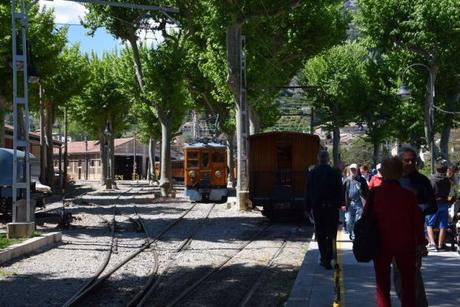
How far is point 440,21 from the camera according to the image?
1064 inches

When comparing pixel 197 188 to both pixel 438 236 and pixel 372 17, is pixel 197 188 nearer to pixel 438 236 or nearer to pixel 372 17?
pixel 372 17

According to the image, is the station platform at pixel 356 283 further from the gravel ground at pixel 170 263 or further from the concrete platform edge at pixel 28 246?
the concrete platform edge at pixel 28 246

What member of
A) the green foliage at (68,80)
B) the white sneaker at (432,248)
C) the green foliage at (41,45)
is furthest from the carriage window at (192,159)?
the white sneaker at (432,248)

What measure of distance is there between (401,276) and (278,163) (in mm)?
16108

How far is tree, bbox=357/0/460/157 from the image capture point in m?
27.0

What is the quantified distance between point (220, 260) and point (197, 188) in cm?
1956

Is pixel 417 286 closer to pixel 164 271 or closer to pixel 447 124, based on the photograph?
pixel 164 271

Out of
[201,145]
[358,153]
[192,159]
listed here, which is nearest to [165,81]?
[201,145]

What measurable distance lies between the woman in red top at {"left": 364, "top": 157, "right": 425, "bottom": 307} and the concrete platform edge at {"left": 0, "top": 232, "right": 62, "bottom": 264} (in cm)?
833

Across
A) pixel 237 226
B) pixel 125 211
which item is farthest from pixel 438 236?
pixel 125 211

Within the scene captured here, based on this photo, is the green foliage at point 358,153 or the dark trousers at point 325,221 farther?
the green foliage at point 358,153

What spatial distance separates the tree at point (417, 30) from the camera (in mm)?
27047

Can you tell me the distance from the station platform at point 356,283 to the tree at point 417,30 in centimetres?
1768

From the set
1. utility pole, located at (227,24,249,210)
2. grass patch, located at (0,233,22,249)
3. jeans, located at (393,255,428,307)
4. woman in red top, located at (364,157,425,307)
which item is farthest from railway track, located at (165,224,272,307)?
utility pole, located at (227,24,249,210)
